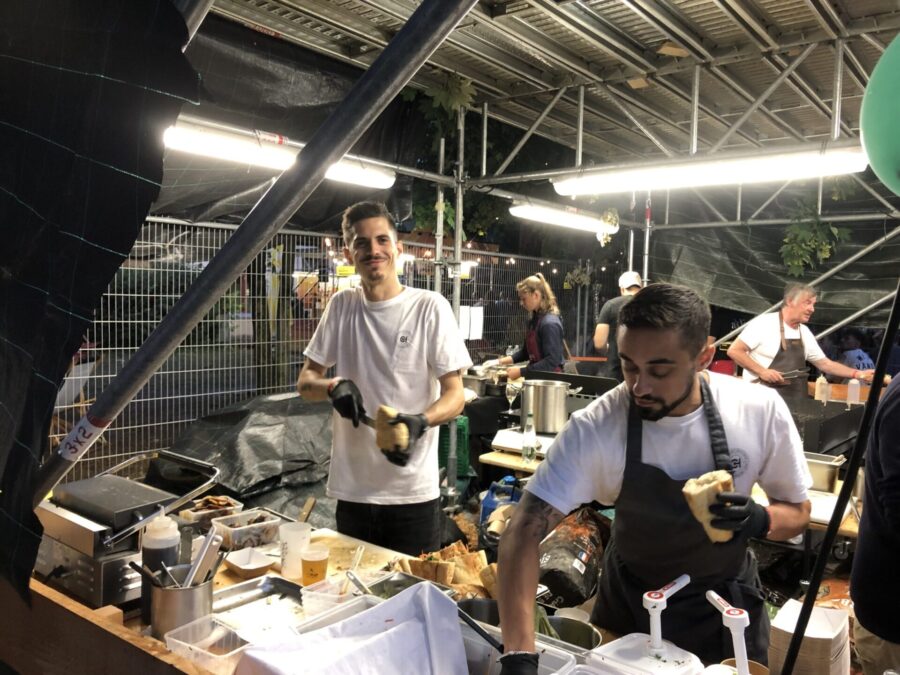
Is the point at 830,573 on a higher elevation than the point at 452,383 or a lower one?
lower

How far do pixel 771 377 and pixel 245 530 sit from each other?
16.5 ft

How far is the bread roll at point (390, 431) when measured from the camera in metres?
2.21

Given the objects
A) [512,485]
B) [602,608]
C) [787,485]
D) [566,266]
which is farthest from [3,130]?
[566,266]

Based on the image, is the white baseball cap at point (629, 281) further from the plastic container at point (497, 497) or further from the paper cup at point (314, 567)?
the paper cup at point (314, 567)

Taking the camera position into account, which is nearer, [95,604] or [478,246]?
[95,604]

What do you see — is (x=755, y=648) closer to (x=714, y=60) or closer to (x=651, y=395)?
(x=651, y=395)

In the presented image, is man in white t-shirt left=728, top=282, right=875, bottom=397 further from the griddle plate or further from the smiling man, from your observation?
the griddle plate

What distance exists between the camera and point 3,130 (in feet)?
2.68

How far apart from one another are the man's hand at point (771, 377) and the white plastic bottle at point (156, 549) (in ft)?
17.7

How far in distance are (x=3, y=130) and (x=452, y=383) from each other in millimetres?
2191

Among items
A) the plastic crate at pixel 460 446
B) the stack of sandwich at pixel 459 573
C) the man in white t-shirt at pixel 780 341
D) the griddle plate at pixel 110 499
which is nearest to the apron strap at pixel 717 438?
the stack of sandwich at pixel 459 573

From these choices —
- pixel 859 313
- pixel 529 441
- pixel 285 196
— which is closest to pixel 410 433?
pixel 285 196

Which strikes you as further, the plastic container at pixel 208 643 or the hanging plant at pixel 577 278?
the hanging plant at pixel 577 278

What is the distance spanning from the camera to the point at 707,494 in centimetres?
178
